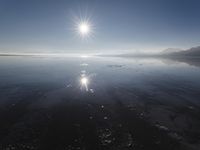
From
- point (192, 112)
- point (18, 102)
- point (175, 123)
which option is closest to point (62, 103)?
point (18, 102)

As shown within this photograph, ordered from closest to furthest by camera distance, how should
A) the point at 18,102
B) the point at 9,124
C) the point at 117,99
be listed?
1. the point at 9,124
2. the point at 18,102
3. the point at 117,99

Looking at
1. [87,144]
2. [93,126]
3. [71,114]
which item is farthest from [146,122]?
A: [71,114]

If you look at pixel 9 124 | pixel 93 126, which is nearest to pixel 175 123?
pixel 93 126

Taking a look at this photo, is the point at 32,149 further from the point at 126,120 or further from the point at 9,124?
the point at 126,120

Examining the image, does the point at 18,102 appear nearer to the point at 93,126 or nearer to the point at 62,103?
the point at 62,103

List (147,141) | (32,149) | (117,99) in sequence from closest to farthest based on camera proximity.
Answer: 1. (32,149)
2. (147,141)
3. (117,99)

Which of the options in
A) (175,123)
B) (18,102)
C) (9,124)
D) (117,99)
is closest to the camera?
(9,124)

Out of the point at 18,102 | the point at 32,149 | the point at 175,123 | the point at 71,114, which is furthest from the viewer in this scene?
the point at 18,102

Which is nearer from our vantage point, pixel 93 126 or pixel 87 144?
pixel 87 144
